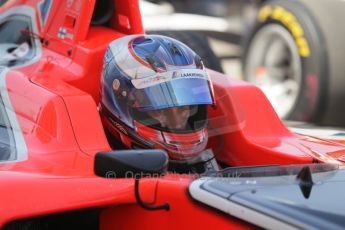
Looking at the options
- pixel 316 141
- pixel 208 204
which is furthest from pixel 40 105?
pixel 316 141

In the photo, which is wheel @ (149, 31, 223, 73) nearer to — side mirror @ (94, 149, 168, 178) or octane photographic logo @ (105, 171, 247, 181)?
octane photographic logo @ (105, 171, 247, 181)

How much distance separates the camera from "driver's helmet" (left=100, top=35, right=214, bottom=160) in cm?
236

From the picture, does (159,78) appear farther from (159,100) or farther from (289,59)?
(289,59)

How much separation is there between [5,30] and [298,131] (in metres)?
1.35

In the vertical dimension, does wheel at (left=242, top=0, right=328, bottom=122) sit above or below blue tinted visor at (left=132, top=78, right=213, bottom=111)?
below

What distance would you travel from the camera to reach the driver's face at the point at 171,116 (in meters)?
2.36

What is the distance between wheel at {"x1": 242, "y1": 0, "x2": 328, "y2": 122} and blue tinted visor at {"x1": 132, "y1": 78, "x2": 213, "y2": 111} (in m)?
2.52

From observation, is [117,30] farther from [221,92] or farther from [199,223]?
[199,223]

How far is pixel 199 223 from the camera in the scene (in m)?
1.94

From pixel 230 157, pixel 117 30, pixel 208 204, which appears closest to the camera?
pixel 208 204

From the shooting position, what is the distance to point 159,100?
235 cm

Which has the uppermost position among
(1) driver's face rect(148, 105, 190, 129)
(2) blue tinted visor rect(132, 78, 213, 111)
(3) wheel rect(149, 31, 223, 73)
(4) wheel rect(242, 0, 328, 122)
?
(2) blue tinted visor rect(132, 78, 213, 111)

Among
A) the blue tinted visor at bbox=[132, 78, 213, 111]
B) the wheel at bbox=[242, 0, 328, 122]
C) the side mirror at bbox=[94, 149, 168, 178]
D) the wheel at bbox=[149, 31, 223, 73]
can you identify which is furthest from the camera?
the wheel at bbox=[242, 0, 328, 122]

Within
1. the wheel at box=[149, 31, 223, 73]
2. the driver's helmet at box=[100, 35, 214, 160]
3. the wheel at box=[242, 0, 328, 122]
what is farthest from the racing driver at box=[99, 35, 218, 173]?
the wheel at box=[242, 0, 328, 122]
